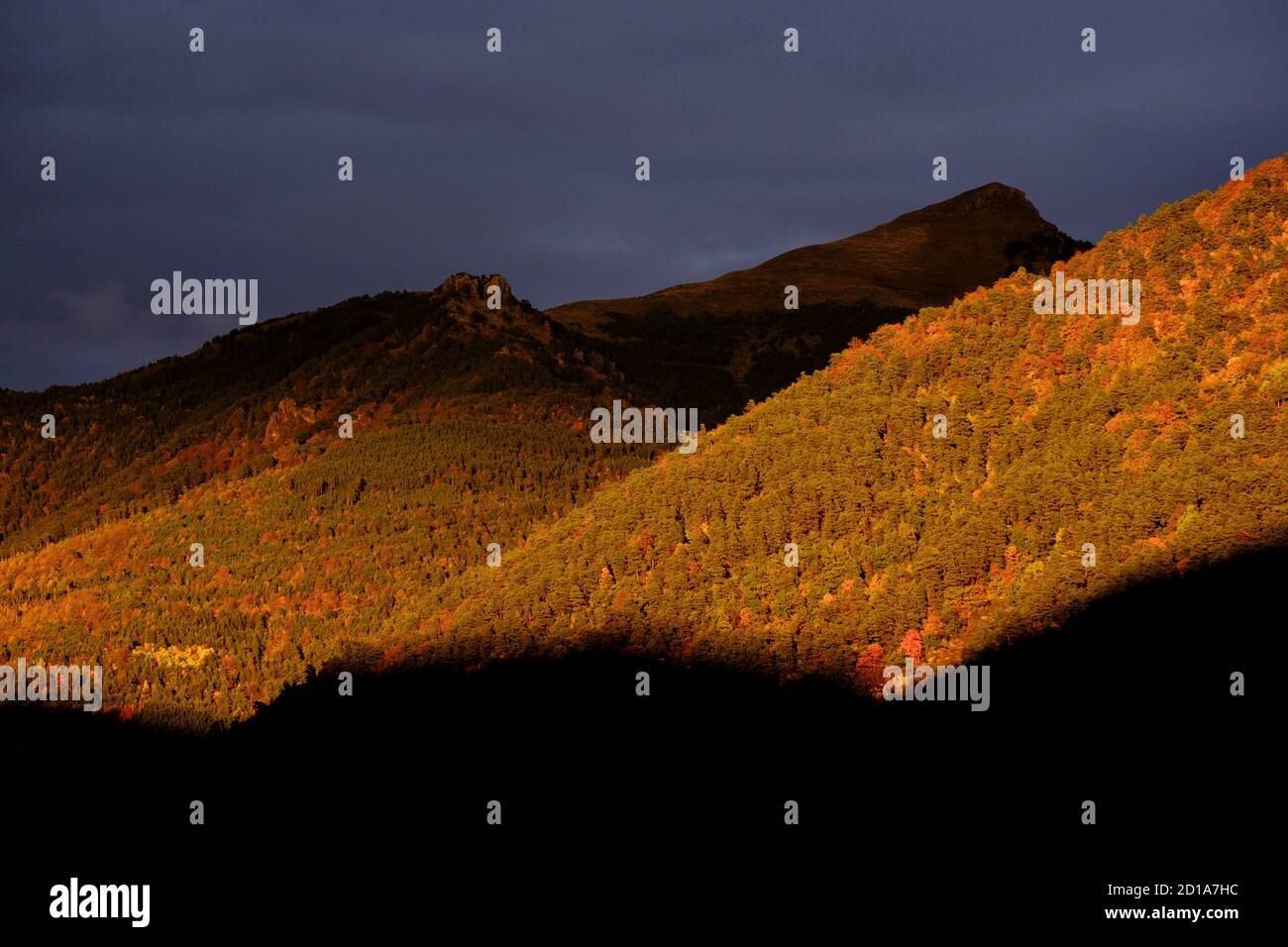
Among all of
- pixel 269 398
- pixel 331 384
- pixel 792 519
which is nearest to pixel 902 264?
pixel 331 384

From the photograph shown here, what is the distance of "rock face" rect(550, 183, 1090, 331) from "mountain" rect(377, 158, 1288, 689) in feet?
244

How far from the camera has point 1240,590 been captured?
76.5ft

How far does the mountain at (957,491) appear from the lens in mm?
26281

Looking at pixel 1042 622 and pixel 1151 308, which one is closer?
pixel 1042 622

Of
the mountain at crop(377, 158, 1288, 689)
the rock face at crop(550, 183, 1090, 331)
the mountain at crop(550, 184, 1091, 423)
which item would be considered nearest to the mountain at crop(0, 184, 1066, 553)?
the mountain at crop(550, 184, 1091, 423)

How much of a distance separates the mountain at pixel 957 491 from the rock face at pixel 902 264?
74.4 meters

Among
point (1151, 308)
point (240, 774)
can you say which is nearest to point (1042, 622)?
point (1151, 308)

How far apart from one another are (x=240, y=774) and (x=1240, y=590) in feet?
82.5

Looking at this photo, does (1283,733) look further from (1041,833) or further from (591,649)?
(591,649)

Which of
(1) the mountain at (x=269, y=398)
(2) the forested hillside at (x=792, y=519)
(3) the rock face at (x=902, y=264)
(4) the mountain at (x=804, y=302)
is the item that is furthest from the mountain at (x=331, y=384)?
(3) the rock face at (x=902, y=264)

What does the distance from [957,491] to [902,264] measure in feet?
365

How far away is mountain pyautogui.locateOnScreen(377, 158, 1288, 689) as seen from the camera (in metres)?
26.3
